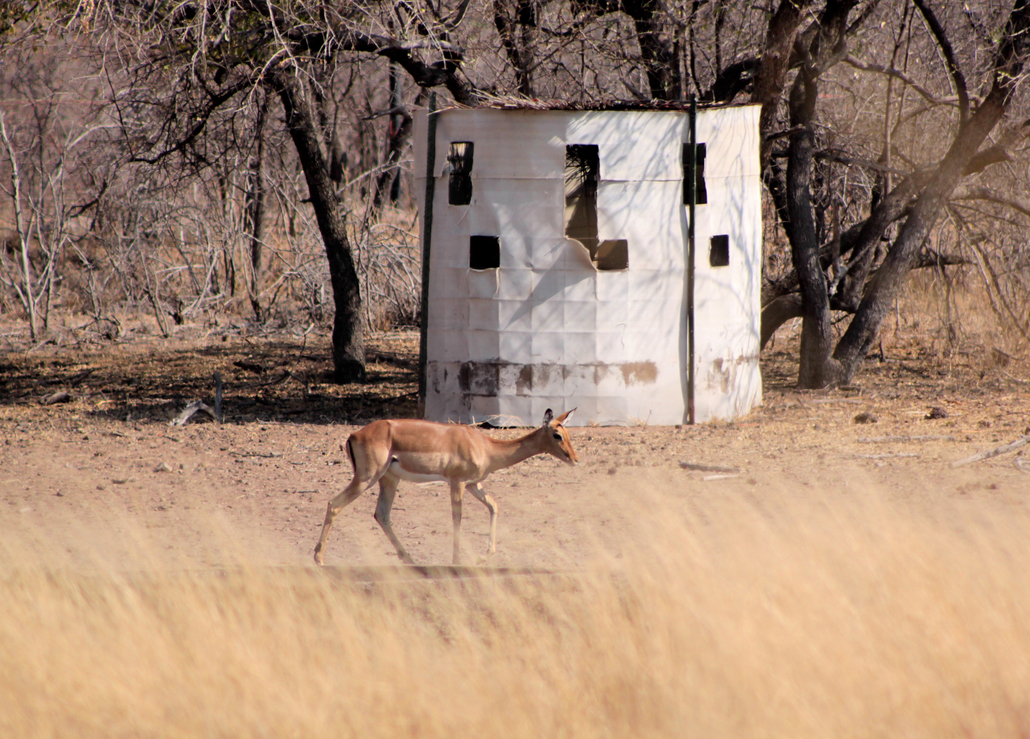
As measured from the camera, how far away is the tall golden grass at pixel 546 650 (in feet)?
13.0

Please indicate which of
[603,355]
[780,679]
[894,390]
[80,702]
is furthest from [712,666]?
[894,390]

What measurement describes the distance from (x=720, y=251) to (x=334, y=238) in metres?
5.27

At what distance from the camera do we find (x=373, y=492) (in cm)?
860

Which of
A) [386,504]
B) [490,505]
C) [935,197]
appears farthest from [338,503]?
[935,197]

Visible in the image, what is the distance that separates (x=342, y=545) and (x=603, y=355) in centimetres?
454

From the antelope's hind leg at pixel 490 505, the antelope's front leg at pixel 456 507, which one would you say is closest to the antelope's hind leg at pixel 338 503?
the antelope's front leg at pixel 456 507

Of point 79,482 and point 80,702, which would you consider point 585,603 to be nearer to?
point 80,702

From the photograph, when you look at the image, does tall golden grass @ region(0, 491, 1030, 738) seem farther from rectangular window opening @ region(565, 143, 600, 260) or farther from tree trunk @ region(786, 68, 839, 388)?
rectangular window opening @ region(565, 143, 600, 260)

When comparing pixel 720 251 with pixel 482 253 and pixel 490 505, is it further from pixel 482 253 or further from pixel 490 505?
pixel 490 505

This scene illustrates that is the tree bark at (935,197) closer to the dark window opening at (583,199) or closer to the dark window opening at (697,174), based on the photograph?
the dark window opening at (697,174)

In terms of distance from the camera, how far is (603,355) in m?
10.8

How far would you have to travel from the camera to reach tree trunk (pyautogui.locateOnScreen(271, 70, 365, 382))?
1347 centimetres

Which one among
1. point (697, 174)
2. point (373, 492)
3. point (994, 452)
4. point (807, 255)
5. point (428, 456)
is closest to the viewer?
point (428, 456)

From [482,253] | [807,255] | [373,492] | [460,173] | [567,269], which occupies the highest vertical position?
[460,173]
